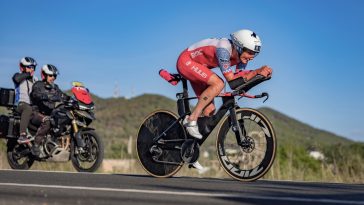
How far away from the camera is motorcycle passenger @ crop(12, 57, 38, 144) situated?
44.9ft

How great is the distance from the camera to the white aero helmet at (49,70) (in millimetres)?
13609

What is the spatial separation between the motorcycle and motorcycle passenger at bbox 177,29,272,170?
3939 millimetres

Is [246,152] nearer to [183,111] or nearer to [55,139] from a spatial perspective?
[183,111]

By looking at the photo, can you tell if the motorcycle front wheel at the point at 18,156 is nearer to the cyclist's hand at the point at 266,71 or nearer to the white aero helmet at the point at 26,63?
the white aero helmet at the point at 26,63

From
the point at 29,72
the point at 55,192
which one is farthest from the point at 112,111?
the point at 55,192

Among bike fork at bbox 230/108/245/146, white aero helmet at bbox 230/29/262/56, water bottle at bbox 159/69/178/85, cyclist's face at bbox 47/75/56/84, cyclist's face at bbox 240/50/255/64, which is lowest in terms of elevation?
bike fork at bbox 230/108/245/146

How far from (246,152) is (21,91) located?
6.58m

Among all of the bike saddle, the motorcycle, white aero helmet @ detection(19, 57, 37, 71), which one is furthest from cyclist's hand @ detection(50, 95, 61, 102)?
the bike saddle

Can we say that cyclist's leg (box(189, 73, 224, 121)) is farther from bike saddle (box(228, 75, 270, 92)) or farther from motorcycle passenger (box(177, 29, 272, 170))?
bike saddle (box(228, 75, 270, 92))

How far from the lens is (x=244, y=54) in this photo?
873cm

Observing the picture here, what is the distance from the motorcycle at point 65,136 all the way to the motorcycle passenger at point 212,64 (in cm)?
394

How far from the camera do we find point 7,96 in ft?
45.9

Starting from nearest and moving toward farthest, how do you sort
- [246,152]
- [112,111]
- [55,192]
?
[55,192]
[246,152]
[112,111]

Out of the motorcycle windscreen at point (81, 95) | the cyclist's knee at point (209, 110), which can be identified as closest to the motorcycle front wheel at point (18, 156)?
the motorcycle windscreen at point (81, 95)
